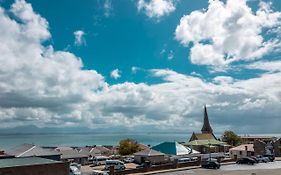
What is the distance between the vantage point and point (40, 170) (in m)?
33.5

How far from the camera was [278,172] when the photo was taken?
50.3m

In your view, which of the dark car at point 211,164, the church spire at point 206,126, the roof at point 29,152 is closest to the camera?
the roof at point 29,152

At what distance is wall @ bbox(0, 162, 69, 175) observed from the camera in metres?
31.6

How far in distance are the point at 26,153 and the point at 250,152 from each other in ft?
184

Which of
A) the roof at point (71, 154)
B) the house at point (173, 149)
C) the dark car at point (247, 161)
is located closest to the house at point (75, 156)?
the roof at point (71, 154)

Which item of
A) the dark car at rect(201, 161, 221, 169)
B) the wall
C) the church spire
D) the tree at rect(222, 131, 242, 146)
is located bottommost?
the dark car at rect(201, 161, 221, 169)

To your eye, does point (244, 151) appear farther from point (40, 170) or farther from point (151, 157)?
point (40, 170)

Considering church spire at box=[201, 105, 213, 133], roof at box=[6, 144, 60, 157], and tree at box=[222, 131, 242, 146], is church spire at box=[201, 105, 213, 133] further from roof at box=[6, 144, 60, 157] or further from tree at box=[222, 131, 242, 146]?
roof at box=[6, 144, 60, 157]

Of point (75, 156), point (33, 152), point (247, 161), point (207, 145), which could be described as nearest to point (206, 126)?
point (207, 145)

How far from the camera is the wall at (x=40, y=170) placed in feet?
104

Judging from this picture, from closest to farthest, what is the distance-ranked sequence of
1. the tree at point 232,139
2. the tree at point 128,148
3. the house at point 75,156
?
the house at point 75,156 < the tree at point 128,148 < the tree at point 232,139

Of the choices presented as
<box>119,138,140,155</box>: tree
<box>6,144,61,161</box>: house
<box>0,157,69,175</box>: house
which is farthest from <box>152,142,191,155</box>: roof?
<box>0,157,69,175</box>: house

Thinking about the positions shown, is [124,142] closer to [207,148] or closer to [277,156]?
[207,148]

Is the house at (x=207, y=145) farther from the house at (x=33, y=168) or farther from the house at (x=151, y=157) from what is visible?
the house at (x=33, y=168)
